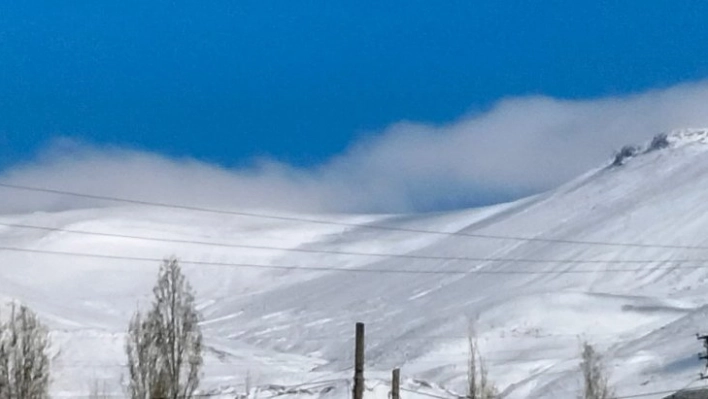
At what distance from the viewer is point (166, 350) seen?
49375 millimetres

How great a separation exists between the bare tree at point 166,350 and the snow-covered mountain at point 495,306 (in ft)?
41.5

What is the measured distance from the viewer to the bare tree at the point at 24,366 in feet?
156

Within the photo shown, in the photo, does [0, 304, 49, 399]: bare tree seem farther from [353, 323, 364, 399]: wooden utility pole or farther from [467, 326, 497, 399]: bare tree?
[353, 323, 364, 399]: wooden utility pole

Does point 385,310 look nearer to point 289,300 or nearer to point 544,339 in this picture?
point 289,300

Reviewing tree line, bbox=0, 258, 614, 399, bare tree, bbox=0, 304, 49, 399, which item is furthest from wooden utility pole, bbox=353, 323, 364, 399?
bare tree, bbox=0, 304, 49, 399

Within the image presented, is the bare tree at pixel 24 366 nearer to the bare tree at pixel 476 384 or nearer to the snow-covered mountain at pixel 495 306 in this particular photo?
the snow-covered mountain at pixel 495 306

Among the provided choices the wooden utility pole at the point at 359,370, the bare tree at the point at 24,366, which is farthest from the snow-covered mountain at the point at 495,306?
the wooden utility pole at the point at 359,370

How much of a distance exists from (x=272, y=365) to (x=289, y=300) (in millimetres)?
54583

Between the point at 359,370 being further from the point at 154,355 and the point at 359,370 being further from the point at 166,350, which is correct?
the point at 154,355

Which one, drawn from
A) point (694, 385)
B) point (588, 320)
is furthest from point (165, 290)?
point (588, 320)

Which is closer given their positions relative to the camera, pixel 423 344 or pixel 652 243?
pixel 423 344

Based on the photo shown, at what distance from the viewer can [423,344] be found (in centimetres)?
11838

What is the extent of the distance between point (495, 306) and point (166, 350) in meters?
77.1

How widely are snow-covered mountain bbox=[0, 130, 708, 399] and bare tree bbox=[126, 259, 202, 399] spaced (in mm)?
12659
